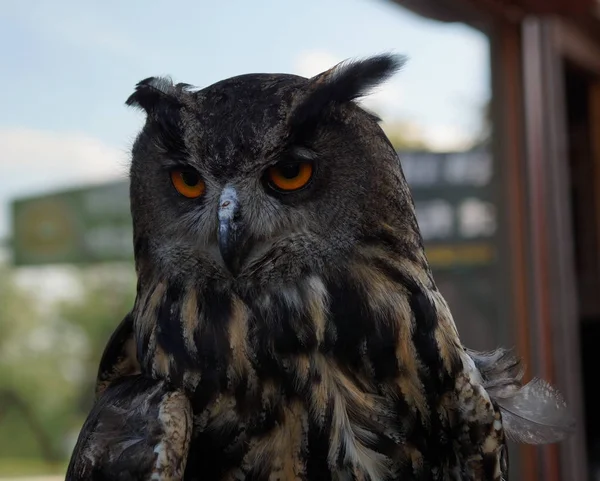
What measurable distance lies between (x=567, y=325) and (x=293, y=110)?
2191 millimetres

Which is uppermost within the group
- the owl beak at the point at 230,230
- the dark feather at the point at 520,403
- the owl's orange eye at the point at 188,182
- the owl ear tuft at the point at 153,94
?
the owl ear tuft at the point at 153,94

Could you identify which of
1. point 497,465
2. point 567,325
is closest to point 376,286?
point 497,465

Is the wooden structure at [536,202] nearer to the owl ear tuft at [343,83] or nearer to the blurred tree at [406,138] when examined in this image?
the blurred tree at [406,138]

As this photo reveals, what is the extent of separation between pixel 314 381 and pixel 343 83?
407 millimetres

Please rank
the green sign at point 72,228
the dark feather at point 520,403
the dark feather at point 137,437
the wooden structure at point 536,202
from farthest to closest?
the wooden structure at point 536,202, the green sign at point 72,228, the dark feather at point 520,403, the dark feather at point 137,437

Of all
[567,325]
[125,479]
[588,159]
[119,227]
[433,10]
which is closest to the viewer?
[125,479]

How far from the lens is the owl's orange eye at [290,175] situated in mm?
934

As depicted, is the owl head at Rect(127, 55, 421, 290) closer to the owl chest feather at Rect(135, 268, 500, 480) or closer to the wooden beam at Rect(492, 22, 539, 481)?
the owl chest feather at Rect(135, 268, 500, 480)

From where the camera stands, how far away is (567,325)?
2764 millimetres

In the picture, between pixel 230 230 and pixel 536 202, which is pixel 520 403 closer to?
pixel 230 230

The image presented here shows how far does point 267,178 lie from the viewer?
94 centimetres

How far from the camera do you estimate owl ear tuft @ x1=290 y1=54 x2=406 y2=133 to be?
0.92 metres

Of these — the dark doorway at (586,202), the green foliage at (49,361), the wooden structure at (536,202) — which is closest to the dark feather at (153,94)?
the green foliage at (49,361)

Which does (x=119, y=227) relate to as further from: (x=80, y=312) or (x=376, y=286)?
(x=376, y=286)
